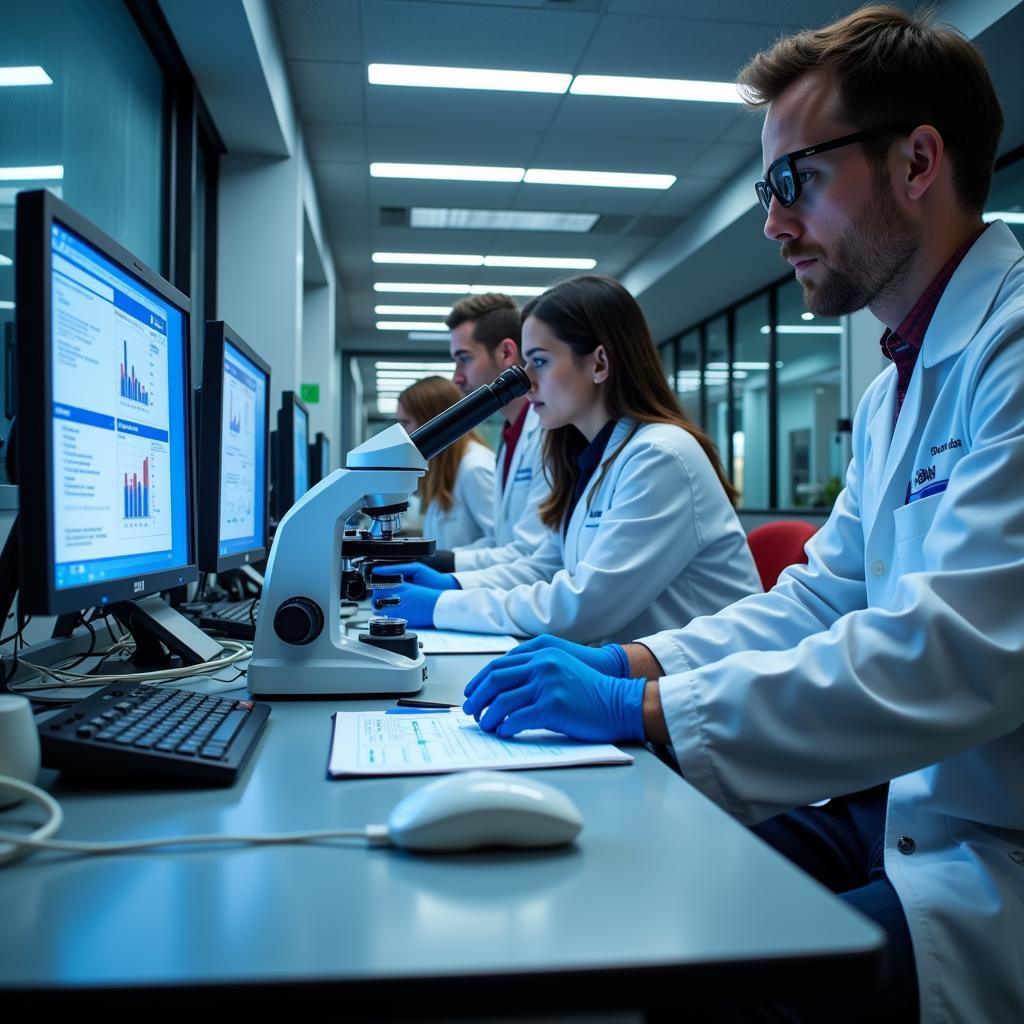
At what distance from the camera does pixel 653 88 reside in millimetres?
3602

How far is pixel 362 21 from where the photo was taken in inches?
122

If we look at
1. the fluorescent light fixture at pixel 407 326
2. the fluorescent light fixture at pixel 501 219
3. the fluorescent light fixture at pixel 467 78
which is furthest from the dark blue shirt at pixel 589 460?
the fluorescent light fixture at pixel 407 326

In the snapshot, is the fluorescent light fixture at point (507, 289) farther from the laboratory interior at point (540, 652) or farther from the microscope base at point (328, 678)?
the microscope base at point (328, 678)

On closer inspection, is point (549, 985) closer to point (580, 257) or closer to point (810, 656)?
point (810, 656)

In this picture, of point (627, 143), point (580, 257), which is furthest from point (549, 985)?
point (580, 257)

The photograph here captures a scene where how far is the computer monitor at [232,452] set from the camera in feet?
3.80

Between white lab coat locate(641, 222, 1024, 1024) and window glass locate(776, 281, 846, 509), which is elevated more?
window glass locate(776, 281, 846, 509)

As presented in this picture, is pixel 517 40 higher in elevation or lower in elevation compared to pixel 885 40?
higher

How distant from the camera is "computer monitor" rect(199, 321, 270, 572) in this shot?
45.6 inches

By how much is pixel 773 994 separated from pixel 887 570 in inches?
26.6

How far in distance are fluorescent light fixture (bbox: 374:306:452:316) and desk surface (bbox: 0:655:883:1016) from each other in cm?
712

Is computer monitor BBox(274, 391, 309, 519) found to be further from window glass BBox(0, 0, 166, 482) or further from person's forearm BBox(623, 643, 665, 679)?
person's forearm BBox(623, 643, 665, 679)

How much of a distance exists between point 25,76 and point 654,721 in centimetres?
163

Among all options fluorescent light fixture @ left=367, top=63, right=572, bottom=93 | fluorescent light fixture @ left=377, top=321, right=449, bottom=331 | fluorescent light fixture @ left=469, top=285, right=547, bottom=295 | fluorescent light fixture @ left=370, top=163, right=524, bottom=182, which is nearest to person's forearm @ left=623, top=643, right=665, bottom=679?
fluorescent light fixture @ left=367, top=63, right=572, bottom=93
